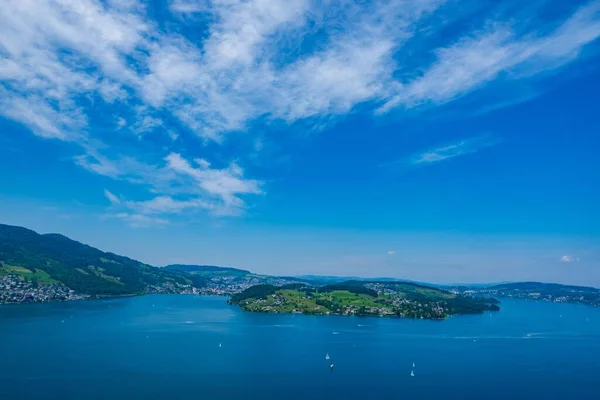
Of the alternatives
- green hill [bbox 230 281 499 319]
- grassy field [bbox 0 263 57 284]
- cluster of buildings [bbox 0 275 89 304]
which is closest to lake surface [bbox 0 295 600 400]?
green hill [bbox 230 281 499 319]

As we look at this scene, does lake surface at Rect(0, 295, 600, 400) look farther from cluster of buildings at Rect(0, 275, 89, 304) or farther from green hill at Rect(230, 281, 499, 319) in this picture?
cluster of buildings at Rect(0, 275, 89, 304)

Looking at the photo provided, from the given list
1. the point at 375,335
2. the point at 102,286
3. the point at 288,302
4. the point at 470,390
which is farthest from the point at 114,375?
the point at 102,286

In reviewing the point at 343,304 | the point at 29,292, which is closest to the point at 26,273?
the point at 29,292

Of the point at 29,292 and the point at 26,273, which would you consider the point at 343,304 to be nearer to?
the point at 29,292

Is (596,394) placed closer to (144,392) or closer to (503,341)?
(503,341)

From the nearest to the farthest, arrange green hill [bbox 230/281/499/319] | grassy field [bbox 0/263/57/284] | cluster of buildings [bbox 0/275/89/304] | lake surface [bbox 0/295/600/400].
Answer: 1. lake surface [bbox 0/295/600/400]
2. green hill [bbox 230/281/499/319]
3. cluster of buildings [bbox 0/275/89/304]
4. grassy field [bbox 0/263/57/284]
